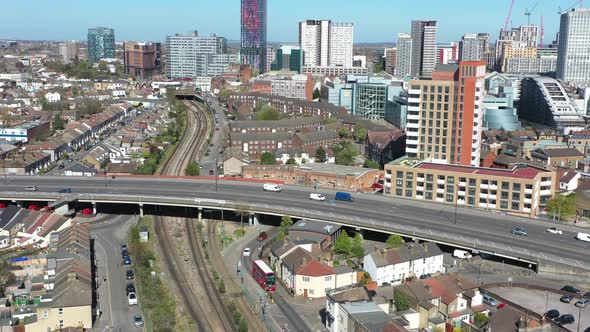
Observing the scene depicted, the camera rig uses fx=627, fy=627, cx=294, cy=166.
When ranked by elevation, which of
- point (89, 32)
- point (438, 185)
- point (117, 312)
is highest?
Answer: point (89, 32)

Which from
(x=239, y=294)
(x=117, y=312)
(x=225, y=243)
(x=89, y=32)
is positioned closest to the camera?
(x=117, y=312)

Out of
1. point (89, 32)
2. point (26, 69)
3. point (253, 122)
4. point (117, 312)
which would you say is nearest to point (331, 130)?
point (253, 122)

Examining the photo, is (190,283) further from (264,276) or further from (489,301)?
(489,301)

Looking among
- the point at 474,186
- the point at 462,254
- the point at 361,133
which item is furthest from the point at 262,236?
the point at 361,133

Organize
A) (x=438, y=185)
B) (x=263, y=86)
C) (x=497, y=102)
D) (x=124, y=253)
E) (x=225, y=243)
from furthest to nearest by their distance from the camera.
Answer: (x=263, y=86)
(x=497, y=102)
(x=438, y=185)
(x=225, y=243)
(x=124, y=253)

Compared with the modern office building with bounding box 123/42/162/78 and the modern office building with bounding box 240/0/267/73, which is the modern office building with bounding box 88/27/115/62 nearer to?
the modern office building with bounding box 123/42/162/78

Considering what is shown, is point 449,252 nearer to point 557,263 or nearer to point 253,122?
point 557,263

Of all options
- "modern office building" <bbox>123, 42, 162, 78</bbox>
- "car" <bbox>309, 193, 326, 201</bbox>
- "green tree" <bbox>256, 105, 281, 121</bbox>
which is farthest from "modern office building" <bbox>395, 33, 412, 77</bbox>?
"car" <bbox>309, 193, 326, 201</bbox>
